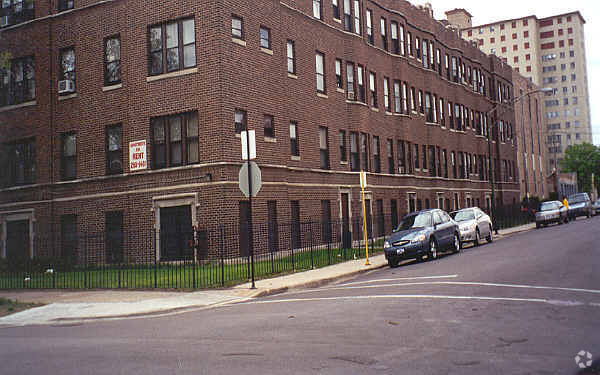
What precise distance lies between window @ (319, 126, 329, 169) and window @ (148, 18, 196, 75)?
900cm

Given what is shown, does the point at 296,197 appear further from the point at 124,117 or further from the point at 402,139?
the point at 402,139

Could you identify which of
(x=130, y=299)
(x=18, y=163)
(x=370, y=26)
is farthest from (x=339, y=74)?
(x=130, y=299)

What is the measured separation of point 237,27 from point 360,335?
1912 centimetres

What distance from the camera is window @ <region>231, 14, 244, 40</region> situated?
2458 cm

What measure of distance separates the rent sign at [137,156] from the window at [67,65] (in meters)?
5.05

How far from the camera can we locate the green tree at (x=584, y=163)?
118369 mm

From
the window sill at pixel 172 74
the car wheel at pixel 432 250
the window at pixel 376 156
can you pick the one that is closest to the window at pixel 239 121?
the window sill at pixel 172 74

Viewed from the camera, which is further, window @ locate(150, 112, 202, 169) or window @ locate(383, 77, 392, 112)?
window @ locate(383, 77, 392, 112)

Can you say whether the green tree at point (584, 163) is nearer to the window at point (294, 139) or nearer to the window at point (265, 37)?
the window at point (294, 139)

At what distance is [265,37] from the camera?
87.6 feet

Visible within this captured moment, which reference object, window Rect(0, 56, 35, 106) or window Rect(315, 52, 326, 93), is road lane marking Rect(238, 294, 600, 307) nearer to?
window Rect(315, 52, 326, 93)

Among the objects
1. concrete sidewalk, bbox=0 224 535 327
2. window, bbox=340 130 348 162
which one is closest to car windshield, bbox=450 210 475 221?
window, bbox=340 130 348 162

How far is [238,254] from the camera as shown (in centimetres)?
2266

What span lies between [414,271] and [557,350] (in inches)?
407
